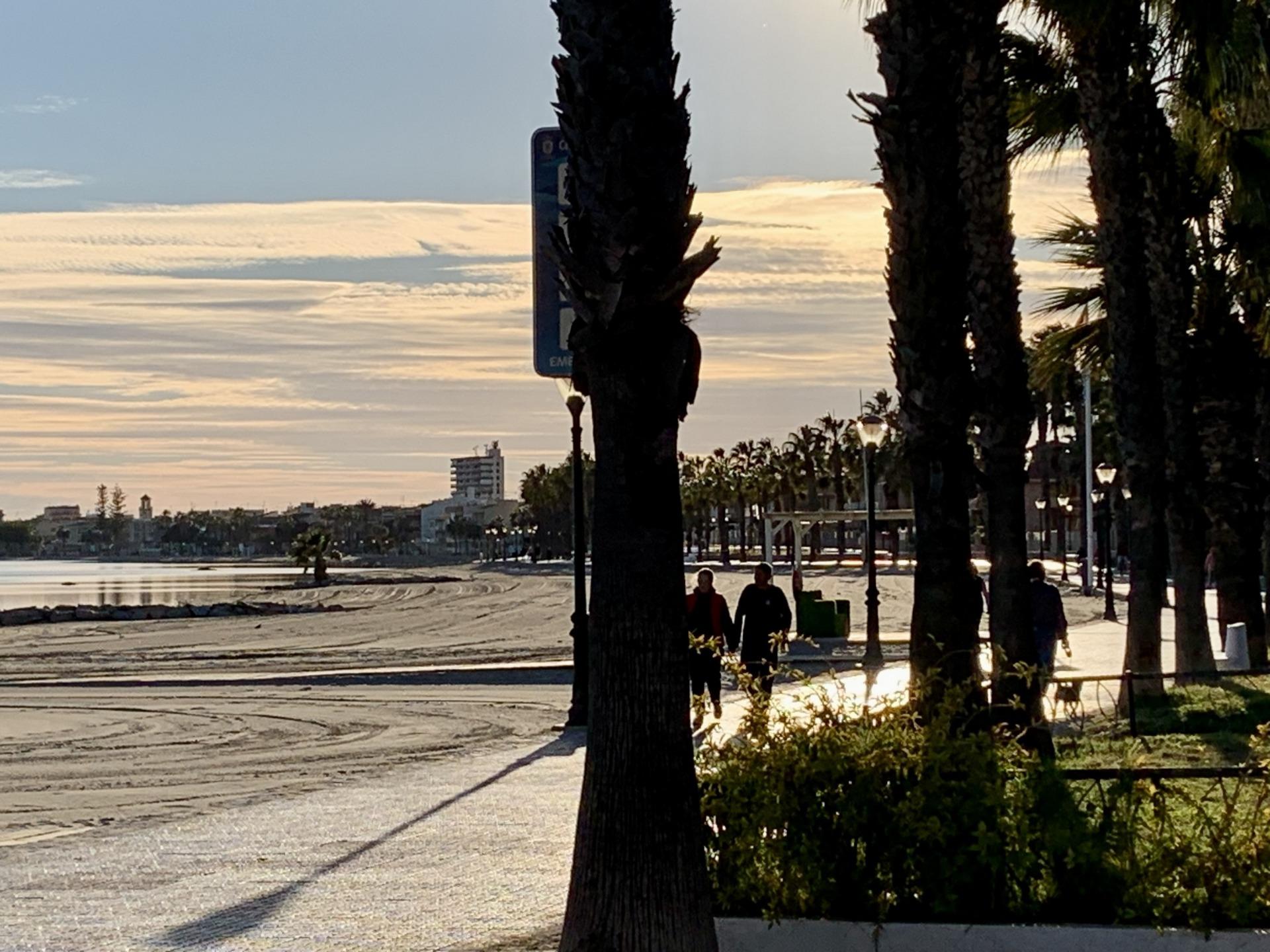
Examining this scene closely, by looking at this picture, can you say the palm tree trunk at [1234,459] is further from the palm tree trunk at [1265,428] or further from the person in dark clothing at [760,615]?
the person in dark clothing at [760,615]

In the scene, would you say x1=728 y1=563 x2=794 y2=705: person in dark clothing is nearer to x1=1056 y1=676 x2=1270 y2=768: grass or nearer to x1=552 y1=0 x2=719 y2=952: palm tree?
x1=1056 y1=676 x2=1270 y2=768: grass

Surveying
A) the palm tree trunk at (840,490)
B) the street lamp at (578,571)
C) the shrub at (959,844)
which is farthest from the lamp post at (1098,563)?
the shrub at (959,844)

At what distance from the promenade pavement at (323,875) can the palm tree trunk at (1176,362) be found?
9.58 metres

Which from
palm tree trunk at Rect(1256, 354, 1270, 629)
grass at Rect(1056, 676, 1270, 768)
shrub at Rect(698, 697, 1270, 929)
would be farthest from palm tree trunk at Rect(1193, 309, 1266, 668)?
shrub at Rect(698, 697, 1270, 929)

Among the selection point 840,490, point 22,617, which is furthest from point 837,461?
point 22,617

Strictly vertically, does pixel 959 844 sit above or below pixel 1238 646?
above

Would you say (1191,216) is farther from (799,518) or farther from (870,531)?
(799,518)

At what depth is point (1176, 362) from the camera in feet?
66.9

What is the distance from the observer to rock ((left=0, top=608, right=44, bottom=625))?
68500 mm

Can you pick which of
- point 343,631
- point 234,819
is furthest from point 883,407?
point 234,819

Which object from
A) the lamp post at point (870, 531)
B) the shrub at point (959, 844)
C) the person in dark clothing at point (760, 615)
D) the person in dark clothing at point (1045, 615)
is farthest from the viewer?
the lamp post at point (870, 531)

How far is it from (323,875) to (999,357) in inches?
338

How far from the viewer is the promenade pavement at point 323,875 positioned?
26.8 ft

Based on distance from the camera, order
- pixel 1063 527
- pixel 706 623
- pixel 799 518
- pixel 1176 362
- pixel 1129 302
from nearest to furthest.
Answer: pixel 706 623 < pixel 1129 302 < pixel 1176 362 < pixel 799 518 < pixel 1063 527
